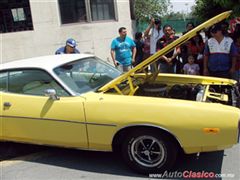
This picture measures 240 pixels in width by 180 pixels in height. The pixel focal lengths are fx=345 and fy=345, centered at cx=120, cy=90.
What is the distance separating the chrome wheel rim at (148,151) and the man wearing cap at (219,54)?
2475 mm

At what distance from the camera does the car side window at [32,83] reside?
421cm

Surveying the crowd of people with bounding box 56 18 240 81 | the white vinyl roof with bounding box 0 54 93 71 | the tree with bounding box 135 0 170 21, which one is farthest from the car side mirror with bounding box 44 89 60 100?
the tree with bounding box 135 0 170 21

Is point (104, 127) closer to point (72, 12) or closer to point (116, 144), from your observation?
point (116, 144)

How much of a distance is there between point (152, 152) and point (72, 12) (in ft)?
27.3

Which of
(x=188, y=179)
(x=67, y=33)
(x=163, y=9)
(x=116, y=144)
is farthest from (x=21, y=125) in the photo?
(x=163, y=9)

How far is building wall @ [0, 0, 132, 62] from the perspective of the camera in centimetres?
1088

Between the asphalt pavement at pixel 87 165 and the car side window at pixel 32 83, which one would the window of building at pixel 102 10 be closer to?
the car side window at pixel 32 83

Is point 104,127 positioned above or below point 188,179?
above

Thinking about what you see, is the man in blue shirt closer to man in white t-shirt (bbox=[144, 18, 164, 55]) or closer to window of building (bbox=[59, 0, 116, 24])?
man in white t-shirt (bbox=[144, 18, 164, 55])

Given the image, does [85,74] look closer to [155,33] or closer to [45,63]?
[45,63]

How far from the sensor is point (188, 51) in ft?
22.7

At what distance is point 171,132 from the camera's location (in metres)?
3.55

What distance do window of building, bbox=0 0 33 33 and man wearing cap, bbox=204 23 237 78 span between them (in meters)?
7.00

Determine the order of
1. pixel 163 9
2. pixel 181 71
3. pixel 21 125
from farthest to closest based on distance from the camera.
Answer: pixel 163 9 < pixel 181 71 < pixel 21 125
